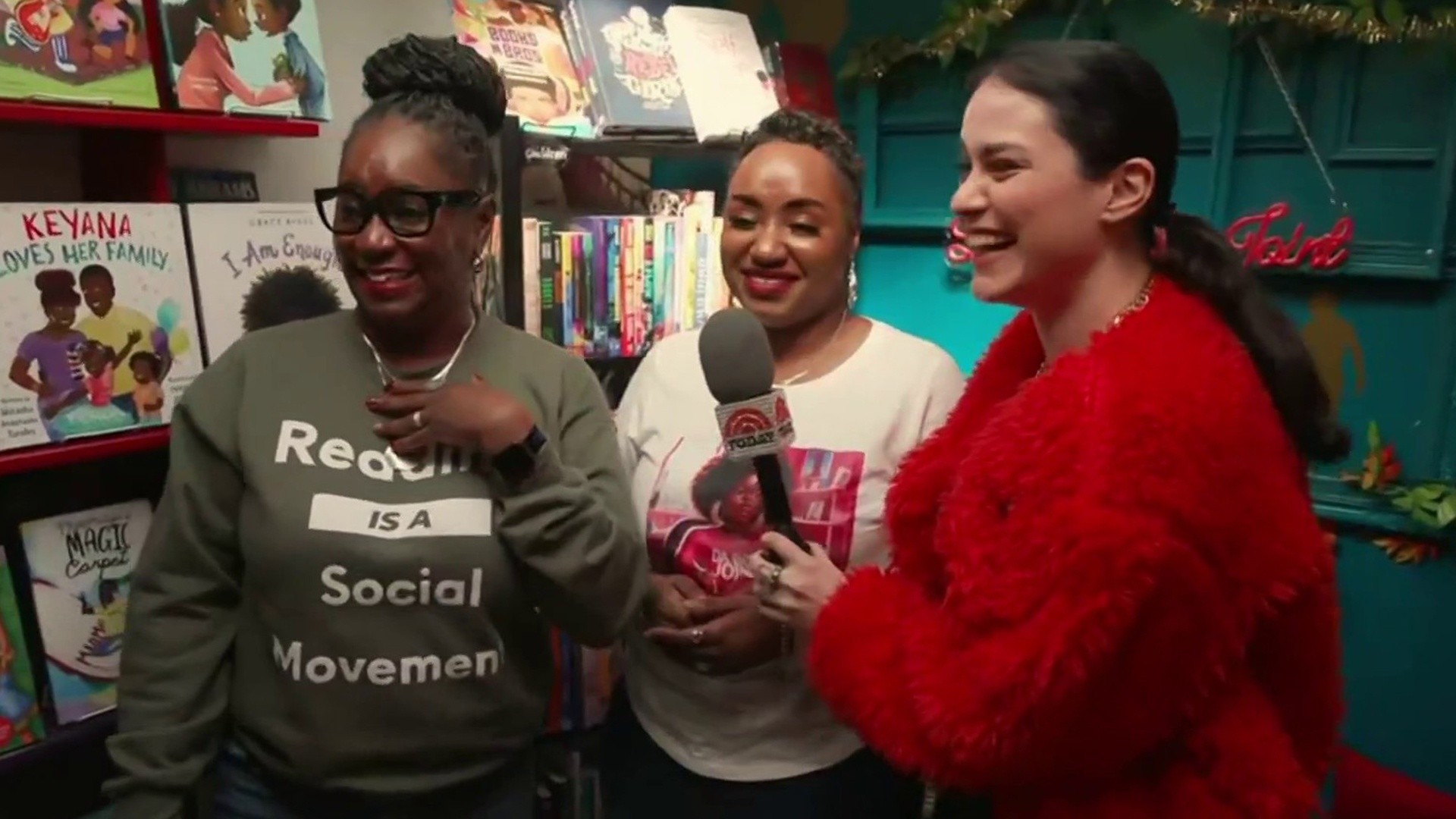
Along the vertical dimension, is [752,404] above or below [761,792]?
above

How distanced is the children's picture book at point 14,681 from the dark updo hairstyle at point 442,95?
82 centimetres

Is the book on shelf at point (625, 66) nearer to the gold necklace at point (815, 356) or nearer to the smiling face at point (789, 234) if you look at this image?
the smiling face at point (789, 234)

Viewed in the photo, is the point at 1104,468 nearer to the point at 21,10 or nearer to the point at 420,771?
the point at 420,771

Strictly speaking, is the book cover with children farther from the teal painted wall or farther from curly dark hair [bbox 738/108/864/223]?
the teal painted wall

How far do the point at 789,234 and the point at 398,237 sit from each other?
18.7 inches

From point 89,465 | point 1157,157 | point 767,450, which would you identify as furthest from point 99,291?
point 1157,157

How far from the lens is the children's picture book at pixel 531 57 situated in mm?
2012

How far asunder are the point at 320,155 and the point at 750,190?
1071 mm

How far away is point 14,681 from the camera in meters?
1.45

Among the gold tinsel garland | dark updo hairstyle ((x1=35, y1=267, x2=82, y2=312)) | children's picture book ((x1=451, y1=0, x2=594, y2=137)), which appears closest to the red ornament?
the gold tinsel garland

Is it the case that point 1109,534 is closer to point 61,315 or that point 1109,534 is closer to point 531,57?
point 61,315

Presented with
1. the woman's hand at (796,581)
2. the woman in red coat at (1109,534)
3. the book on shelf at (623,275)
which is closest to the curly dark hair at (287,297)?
the book on shelf at (623,275)

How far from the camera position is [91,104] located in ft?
4.67

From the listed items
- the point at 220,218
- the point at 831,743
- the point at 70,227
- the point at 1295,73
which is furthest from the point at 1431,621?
the point at 70,227
